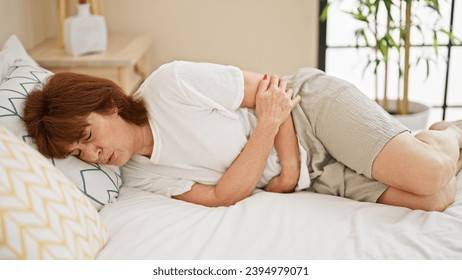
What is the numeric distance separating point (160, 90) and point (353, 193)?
2.01ft

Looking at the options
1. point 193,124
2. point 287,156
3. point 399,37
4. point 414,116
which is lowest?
point 414,116

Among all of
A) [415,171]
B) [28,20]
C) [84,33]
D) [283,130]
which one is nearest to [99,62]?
[84,33]

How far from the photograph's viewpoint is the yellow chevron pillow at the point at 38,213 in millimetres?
1117

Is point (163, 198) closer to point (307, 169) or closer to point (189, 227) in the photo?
point (189, 227)

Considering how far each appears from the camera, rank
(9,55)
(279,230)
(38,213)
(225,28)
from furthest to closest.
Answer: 1. (225,28)
2. (9,55)
3. (279,230)
4. (38,213)

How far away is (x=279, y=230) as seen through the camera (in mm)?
1422

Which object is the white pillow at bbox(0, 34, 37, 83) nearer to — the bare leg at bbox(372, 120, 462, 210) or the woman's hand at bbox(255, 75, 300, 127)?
the woman's hand at bbox(255, 75, 300, 127)

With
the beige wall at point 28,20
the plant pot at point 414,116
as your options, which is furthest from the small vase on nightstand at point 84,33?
the plant pot at point 414,116

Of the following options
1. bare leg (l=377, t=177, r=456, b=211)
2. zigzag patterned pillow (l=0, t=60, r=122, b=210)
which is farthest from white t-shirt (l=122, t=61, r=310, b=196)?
bare leg (l=377, t=177, r=456, b=211)

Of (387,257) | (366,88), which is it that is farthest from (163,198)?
(366,88)

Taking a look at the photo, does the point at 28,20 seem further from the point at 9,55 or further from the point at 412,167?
the point at 412,167

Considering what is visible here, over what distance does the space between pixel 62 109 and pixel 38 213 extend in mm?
385

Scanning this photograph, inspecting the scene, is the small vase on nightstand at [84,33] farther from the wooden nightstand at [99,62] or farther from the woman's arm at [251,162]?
the woman's arm at [251,162]

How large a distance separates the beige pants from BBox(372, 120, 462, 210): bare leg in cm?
3
